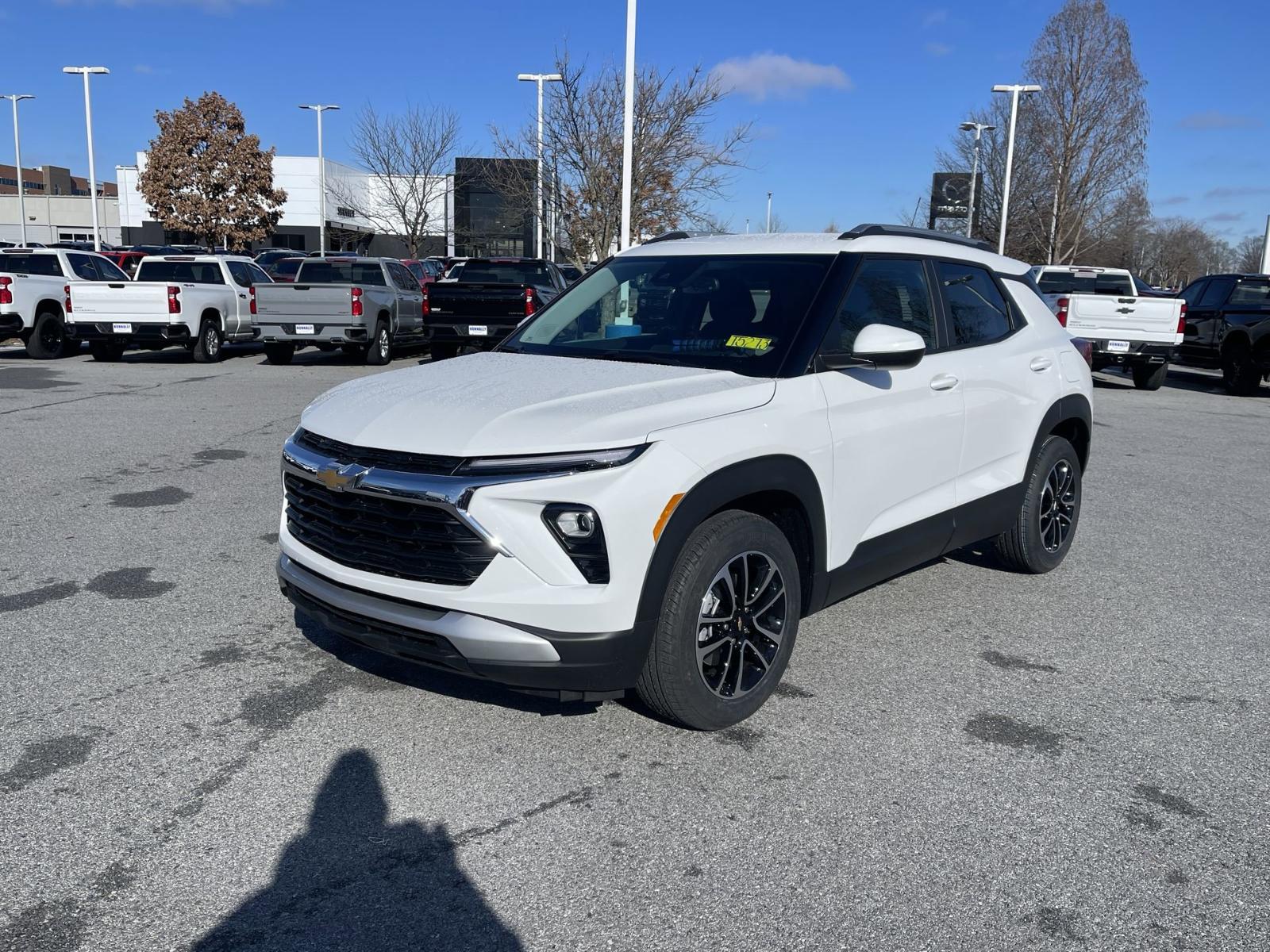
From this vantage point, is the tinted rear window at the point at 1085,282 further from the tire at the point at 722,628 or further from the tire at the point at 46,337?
the tire at the point at 722,628

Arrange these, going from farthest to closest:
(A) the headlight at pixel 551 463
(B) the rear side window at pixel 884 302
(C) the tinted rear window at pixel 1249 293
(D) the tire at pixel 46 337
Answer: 1. (D) the tire at pixel 46 337
2. (C) the tinted rear window at pixel 1249 293
3. (B) the rear side window at pixel 884 302
4. (A) the headlight at pixel 551 463

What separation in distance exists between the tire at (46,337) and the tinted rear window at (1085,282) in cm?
1819

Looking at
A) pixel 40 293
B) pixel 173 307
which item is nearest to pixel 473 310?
pixel 173 307

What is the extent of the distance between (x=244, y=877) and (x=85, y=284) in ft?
58.0

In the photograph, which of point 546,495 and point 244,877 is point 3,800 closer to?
point 244,877

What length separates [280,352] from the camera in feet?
63.1

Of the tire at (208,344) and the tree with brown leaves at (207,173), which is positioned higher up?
the tree with brown leaves at (207,173)

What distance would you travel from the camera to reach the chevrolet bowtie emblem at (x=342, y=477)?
369cm

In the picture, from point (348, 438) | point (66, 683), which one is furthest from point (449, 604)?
A: point (66, 683)

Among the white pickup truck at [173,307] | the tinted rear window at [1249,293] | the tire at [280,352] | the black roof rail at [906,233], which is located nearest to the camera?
the black roof rail at [906,233]

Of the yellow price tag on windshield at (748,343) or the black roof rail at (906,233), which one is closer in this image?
the yellow price tag on windshield at (748,343)

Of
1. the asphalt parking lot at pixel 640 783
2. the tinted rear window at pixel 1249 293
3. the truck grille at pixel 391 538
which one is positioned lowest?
the asphalt parking lot at pixel 640 783

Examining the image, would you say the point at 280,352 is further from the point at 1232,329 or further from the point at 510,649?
the point at 510,649

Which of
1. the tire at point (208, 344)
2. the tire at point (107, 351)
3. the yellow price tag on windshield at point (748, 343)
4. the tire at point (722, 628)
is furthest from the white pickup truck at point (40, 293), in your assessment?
the tire at point (722, 628)
